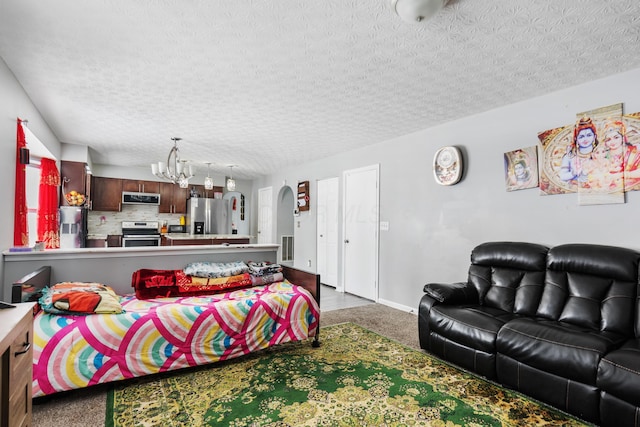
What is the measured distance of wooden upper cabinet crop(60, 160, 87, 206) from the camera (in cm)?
509

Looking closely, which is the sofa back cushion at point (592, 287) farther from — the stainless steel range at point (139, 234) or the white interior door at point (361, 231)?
the stainless steel range at point (139, 234)

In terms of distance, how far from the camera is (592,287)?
247cm

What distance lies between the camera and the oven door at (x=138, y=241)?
7039 mm

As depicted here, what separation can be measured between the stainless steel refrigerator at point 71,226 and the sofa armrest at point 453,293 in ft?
17.3

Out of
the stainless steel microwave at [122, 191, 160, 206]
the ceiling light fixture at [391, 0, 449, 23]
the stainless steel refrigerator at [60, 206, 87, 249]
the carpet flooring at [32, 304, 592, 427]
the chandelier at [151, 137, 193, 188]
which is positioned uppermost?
the ceiling light fixture at [391, 0, 449, 23]

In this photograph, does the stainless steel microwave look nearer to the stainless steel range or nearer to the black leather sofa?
the stainless steel range

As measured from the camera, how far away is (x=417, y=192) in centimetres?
426

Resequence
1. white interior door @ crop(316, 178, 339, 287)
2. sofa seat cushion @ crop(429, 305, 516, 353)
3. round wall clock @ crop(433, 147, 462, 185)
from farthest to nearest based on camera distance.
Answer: white interior door @ crop(316, 178, 339, 287)
round wall clock @ crop(433, 147, 462, 185)
sofa seat cushion @ crop(429, 305, 516, 353)

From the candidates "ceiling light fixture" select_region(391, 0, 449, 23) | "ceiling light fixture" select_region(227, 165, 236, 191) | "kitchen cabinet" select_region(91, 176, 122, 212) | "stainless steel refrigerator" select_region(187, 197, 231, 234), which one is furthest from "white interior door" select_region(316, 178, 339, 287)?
"kitchen cabinet" select_region(91, 176, 122, 212)

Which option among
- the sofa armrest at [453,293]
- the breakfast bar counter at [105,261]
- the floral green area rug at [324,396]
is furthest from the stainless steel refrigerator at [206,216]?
the sofa armrest at [453,293]

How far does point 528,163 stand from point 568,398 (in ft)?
6.74

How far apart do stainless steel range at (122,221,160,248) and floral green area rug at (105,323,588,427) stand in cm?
544

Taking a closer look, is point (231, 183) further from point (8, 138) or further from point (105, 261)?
point (8, 138)

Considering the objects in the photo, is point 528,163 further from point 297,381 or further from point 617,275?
point 297,381
